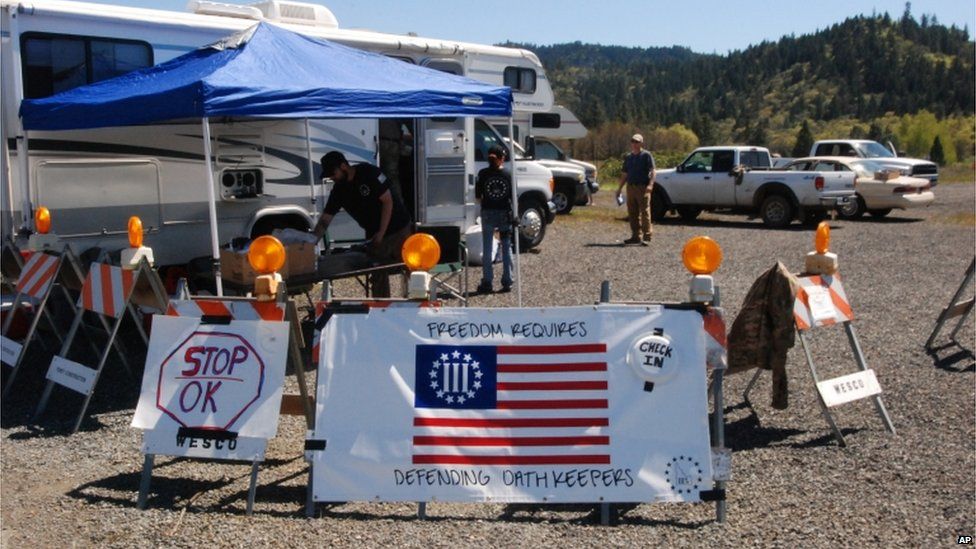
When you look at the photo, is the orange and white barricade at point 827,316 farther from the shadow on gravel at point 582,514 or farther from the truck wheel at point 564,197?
the truck wheel at point 564,197

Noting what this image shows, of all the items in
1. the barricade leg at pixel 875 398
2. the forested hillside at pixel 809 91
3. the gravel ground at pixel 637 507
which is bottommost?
the gravel ground at pixel 637 507

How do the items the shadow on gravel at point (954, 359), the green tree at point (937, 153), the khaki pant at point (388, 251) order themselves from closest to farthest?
the shadow on gravel at point (954, 359) → the khaki pant at point (388, 251) → the green tree at point (937, 153)

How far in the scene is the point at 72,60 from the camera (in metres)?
8.42

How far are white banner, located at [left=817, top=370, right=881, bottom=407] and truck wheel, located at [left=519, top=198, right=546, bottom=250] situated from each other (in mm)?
8760

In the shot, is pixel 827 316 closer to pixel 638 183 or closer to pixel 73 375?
pixel 73 375

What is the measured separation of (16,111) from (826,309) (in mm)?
6354

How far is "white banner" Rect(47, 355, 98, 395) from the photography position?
20.6ft

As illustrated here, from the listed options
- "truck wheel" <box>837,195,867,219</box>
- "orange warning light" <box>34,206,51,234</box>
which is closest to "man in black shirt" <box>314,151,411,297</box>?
"orange warning light" <box>34,206,51,234</box>

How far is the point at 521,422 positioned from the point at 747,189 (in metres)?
16.4

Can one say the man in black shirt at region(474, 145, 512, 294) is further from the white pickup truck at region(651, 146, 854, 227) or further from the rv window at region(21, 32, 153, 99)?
the white pickup truck at region(651, 146, 854, 227)

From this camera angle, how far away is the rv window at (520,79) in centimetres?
1460

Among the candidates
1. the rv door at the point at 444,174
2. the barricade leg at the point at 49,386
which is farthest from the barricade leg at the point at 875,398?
the rv door at the point at 444,174

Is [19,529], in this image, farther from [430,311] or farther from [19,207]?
[19,207]

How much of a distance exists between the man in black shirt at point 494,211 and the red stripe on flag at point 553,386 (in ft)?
20.1
